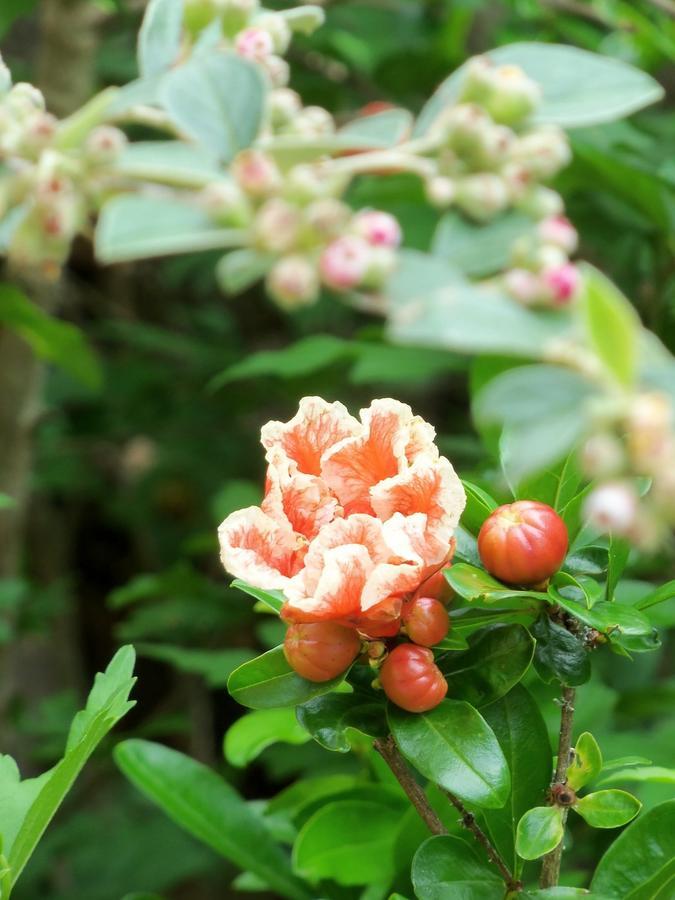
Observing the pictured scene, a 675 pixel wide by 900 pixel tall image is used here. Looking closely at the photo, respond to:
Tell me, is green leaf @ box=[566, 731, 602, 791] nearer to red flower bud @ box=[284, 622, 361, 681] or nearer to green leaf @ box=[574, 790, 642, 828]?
green leaf @ box=[574, 790, 642, 828]

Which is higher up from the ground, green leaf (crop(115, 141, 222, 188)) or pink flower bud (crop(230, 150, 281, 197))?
pink flower bud (crop(230, 150, 281, 197))

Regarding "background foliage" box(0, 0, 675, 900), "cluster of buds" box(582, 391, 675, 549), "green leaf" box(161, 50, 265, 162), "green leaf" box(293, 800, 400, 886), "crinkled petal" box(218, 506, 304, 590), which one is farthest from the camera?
"background foliage" box(0, 0, 675, 900)

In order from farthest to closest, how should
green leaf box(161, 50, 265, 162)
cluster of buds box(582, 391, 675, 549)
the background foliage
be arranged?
the background foliage, green leaf box(161, 50, 265, 162), cluster of buds box(582, 391, 675, 549)

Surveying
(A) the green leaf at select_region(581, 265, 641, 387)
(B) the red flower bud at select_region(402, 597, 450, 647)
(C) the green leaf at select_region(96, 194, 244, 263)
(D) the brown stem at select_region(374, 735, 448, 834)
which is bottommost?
(D) the brown stem at select_region(374, 735, 448, 834)

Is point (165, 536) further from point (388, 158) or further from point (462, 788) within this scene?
point (388, 158)

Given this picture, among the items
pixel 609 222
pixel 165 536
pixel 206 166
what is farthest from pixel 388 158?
pixel 165 536

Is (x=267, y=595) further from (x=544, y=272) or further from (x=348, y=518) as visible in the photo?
(x=544, y=272)

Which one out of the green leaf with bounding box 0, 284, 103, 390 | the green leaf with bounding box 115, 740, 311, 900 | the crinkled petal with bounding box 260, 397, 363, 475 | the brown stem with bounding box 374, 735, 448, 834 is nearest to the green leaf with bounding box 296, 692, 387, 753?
the brown stem with bounding box 374, 735, 448, 834

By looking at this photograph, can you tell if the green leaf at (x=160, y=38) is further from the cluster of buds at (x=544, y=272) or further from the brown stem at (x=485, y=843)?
the brown stem at (x=485, y=843)

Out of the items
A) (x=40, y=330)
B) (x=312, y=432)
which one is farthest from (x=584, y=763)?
(x=40, y=330)
